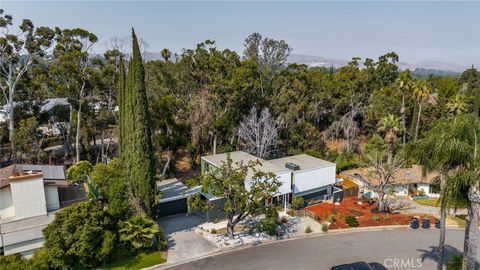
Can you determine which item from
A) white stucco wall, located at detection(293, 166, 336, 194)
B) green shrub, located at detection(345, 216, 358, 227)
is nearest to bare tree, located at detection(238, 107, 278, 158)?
white stucco wall, located at detection(293, 166, 336, 194)

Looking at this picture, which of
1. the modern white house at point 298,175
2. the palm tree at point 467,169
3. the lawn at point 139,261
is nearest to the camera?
the palm tree at point 467,169

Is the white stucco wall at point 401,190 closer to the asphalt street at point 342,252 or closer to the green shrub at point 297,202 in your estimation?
the asphalt street at point 342,252

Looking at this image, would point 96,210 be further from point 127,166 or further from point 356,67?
point 356,67

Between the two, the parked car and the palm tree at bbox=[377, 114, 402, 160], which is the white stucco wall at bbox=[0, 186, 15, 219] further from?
the palm tree at bbox=[377, 114, 402, 160]

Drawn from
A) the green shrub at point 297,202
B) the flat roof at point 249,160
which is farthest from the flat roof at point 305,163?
the green shrub at point 297,202

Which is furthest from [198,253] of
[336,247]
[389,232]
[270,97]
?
[270,97]

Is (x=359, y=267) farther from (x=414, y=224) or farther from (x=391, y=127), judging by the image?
(x=391, y=127)
